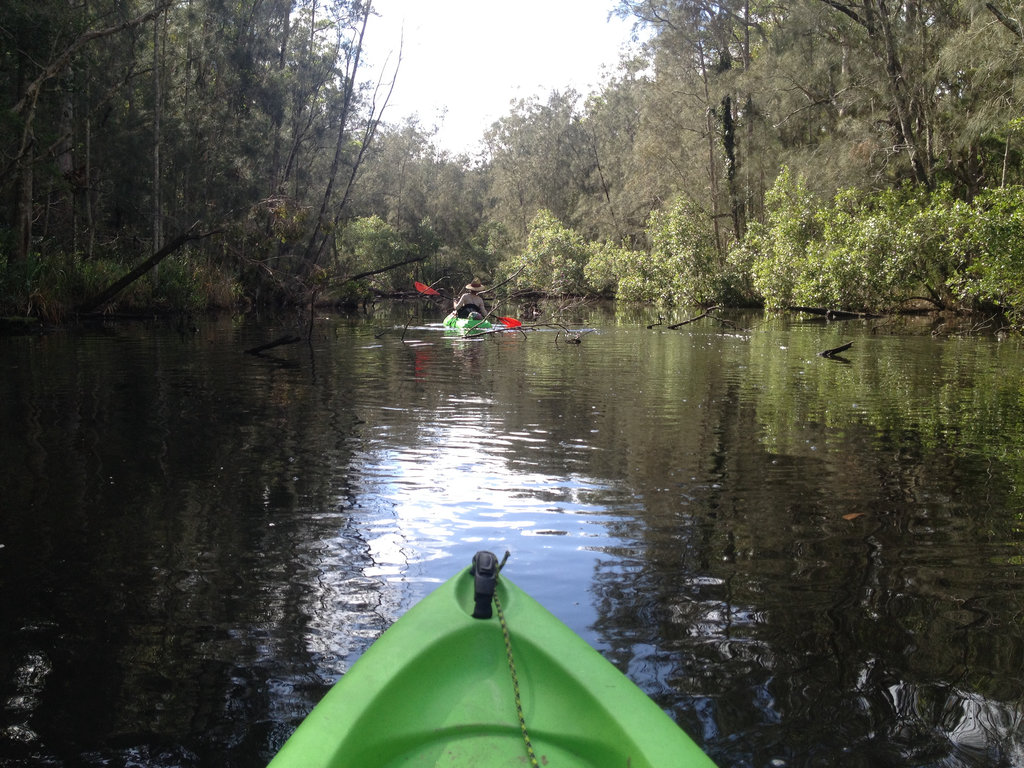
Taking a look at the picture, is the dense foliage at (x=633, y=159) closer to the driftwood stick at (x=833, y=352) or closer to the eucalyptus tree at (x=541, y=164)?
the driftwood stick at (x=833, y=352)

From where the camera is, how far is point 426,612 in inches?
98.7

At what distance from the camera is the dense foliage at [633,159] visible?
18.0 metres

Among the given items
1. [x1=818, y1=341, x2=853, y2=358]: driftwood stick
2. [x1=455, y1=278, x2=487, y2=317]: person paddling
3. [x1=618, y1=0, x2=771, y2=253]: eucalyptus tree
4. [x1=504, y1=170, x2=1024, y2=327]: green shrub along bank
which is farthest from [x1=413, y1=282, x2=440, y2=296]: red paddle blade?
[x1=618, y1=0, x2=771, y2=253]: eucalyptus tree

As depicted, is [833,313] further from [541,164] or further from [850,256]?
[541,164]

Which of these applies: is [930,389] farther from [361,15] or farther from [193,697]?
[361,15]

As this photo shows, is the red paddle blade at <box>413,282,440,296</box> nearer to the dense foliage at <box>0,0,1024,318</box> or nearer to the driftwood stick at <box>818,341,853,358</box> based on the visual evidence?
the dense foliage at <box>0,0,1024,318</box>

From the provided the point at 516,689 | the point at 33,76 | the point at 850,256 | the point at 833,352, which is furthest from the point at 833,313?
the point at 516,689

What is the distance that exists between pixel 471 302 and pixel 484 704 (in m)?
17.0

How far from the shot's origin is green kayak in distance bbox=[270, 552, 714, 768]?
209 cm

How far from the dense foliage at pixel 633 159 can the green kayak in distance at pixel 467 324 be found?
1.32m

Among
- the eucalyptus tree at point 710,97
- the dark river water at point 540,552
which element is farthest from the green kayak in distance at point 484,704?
the eucalyptus tree at point 710,97

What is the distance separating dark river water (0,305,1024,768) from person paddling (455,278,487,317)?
29.7 feet

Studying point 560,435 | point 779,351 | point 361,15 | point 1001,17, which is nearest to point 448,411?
point 560,435

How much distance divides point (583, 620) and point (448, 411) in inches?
214
